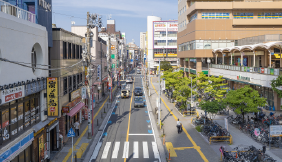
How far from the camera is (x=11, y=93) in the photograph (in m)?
13.1

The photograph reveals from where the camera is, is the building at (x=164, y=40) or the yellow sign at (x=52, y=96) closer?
the yellow sign at (x=52, y=96)

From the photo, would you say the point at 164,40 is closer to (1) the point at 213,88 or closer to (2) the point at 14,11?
(1) the point at 213,88

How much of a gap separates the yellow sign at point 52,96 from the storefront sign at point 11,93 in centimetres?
347

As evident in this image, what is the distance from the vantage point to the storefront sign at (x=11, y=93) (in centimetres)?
1222

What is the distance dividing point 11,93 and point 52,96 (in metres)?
5.07

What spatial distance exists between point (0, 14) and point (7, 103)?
4678mm

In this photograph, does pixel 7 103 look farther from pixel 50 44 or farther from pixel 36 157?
pixel 50 44

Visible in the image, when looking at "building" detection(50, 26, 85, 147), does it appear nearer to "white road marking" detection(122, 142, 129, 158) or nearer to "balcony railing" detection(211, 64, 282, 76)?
"white road marking" detection(122, 142, 129, 158)

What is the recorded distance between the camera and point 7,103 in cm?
1333

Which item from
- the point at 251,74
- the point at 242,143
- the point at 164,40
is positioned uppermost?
the point at 164,40

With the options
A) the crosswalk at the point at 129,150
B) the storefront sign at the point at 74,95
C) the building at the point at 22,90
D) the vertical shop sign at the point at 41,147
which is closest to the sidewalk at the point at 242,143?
the crosswalk at the point at 129,150

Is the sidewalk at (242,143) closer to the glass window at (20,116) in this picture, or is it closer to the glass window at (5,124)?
Answer: the glass window at (20,116)

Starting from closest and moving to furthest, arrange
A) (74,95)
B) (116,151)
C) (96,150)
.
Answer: (116,151)
(96,150)
(74,95)

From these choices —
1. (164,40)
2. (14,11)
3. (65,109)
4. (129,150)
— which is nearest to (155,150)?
(129,150)
